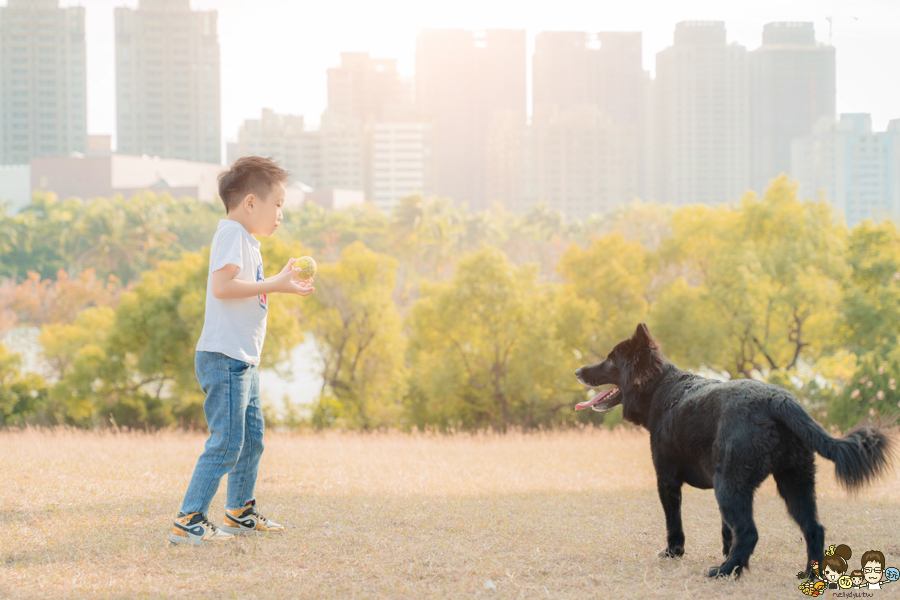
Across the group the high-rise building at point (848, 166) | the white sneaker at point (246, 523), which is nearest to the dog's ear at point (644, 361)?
the white sneaker at point (246, 523)

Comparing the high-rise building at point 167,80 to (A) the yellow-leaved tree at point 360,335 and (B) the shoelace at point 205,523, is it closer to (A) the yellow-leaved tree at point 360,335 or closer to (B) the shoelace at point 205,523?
(A) the yellow-leaved tree at point 360,335

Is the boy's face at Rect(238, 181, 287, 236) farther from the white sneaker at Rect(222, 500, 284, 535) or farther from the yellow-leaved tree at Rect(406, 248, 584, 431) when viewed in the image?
the yellow-leaved tree at Rect(406, 248, 584, 431)

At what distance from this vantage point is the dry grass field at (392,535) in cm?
325

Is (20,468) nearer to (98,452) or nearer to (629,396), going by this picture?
(98,452)

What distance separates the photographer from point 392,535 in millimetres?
4230

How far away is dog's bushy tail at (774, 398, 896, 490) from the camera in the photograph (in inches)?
124

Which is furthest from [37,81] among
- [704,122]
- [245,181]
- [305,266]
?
[305,266]

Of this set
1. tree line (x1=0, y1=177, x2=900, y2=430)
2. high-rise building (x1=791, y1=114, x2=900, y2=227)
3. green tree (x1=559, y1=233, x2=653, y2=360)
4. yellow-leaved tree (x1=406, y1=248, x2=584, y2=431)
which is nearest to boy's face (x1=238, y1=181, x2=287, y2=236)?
tree line (x1=0, y1=177, x2=900, y2=430)

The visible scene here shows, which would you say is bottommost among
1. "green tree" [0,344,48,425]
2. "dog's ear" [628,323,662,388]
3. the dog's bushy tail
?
"green tree" [0,344,48,425]

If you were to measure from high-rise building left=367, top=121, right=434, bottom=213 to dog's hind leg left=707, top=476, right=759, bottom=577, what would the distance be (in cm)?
15230

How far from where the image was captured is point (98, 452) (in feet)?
24.8

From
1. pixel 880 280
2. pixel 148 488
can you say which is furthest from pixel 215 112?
pixel 148 488

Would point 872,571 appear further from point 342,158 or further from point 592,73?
point 592,73

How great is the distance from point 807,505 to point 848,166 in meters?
112
